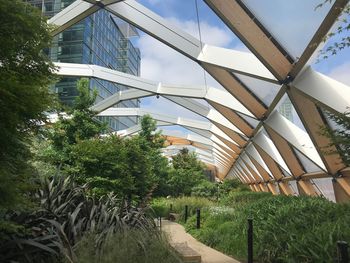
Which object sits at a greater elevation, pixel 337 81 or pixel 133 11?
pixel 133 11

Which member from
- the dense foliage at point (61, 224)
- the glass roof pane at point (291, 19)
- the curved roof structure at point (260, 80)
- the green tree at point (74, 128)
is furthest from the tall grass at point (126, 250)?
the green tree at point (74, 128)

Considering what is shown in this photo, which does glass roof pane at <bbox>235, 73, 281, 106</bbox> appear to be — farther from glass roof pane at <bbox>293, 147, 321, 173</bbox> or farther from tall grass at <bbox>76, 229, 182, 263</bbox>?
tall grass at <bbox>76, 229, 182, 263</bbox>

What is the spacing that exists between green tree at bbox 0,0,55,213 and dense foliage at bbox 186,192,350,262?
4108 mm

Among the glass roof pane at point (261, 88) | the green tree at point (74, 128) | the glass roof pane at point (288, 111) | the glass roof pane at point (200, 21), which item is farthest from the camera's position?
the glass roof pane at point (288, 111)

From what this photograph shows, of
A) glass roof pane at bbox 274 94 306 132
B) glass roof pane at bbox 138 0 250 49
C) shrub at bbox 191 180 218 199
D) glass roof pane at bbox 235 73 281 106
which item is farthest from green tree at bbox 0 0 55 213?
shrub at bbox 191 180 218 199

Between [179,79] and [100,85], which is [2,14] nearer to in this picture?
[179,79]

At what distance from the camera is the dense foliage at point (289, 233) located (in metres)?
6.09

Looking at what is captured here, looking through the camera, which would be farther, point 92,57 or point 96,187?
point 92,57

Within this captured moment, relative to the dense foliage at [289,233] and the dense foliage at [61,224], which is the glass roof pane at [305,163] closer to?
the dense foliage at [289,233]

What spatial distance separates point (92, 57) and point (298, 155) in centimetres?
2501

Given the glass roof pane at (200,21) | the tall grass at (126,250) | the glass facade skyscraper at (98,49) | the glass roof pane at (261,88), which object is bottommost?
the tall grass at (126,250)

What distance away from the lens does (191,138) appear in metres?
42.8

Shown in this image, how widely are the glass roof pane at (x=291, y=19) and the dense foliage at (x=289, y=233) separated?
4.04 metres

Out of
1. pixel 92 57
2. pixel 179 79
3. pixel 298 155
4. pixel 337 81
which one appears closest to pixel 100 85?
pixel 92 57
